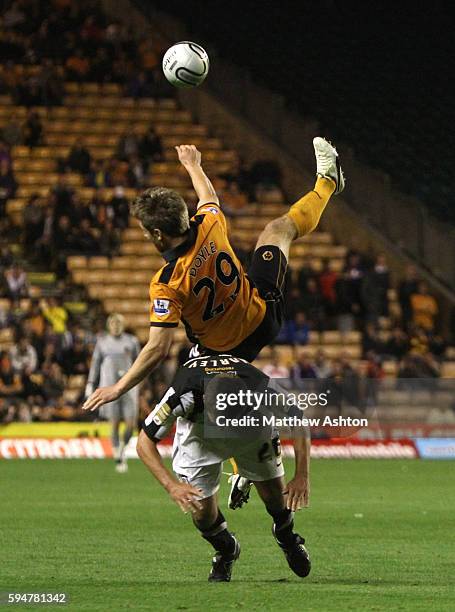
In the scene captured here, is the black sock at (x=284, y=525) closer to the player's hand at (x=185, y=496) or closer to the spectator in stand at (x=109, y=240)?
the player's hand at (x=185, y=496)

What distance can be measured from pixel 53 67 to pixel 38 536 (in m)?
22.3

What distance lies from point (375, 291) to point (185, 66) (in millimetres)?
17371

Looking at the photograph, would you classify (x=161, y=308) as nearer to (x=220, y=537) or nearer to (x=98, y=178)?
(x=220, y=537)

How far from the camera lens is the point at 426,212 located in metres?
29.3

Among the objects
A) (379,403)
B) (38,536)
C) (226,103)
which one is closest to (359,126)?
(226,103)

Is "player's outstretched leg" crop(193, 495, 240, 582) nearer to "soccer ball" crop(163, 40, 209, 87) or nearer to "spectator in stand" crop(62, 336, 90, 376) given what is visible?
"soccer ball" crop(163, 40, 209, 87)

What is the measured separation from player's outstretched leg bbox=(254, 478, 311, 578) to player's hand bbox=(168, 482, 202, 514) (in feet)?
1.72

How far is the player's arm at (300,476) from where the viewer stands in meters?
8.28

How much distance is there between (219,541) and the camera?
338 inches

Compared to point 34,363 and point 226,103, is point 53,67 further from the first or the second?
point 34,363

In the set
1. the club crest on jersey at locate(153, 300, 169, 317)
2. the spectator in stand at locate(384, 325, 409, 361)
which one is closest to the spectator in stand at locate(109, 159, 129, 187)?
the spectator in stand at locate(384, 325, 409, 361)

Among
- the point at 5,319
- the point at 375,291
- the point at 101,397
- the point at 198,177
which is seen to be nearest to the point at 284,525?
the point at 101,397

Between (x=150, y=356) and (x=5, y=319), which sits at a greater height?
(x=150, y=356)

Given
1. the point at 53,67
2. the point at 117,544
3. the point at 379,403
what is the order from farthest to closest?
the point at 53,67 → the point at 379,403 → the point at 117,544
